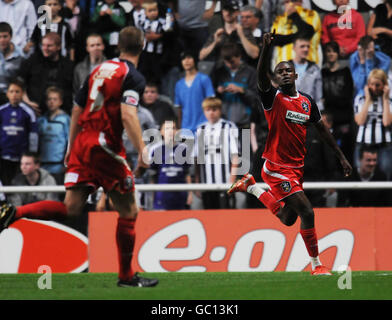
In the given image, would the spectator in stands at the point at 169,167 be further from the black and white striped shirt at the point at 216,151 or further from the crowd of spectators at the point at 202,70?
the black and white striped shirt at the point at 216,151

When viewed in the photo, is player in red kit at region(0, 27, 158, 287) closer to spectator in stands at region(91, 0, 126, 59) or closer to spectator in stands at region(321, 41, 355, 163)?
spectator in stands at region(321, 41, 355, 163)

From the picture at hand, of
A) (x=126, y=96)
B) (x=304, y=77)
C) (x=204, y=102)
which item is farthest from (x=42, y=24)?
(x=126, y=96)

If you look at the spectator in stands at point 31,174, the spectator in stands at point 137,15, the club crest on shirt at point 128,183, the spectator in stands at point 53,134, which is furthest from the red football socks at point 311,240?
the spectator in stands at point 137,15

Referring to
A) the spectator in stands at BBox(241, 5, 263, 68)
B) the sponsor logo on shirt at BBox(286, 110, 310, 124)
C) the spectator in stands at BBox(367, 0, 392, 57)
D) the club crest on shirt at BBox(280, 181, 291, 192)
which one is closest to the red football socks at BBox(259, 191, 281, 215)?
the club crest on shirt at BBox(280, 181, 291, 192)

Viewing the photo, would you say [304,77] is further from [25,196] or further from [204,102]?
[25,196]

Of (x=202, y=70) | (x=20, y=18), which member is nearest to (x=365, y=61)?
(x=202, y=70)

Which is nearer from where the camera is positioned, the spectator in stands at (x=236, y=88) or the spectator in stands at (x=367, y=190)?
the spectator in stands at (x=367, y=190)

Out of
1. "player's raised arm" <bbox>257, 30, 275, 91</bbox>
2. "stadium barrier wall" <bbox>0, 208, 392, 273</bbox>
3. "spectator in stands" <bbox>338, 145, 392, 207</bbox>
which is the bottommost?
"stadium barrier wall" <bbox>0, 208, 392, 273</bbox>

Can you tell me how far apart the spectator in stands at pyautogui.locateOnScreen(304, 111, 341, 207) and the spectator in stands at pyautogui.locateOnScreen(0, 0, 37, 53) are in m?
4.94

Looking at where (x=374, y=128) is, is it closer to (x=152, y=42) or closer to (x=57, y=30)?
(x=152, y=42)

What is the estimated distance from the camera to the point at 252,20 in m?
12.9

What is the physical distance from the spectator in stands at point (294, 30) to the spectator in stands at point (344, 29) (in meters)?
0.18

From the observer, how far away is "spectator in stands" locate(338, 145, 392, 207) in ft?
37.7

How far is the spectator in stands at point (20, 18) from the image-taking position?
1345 centimetres
